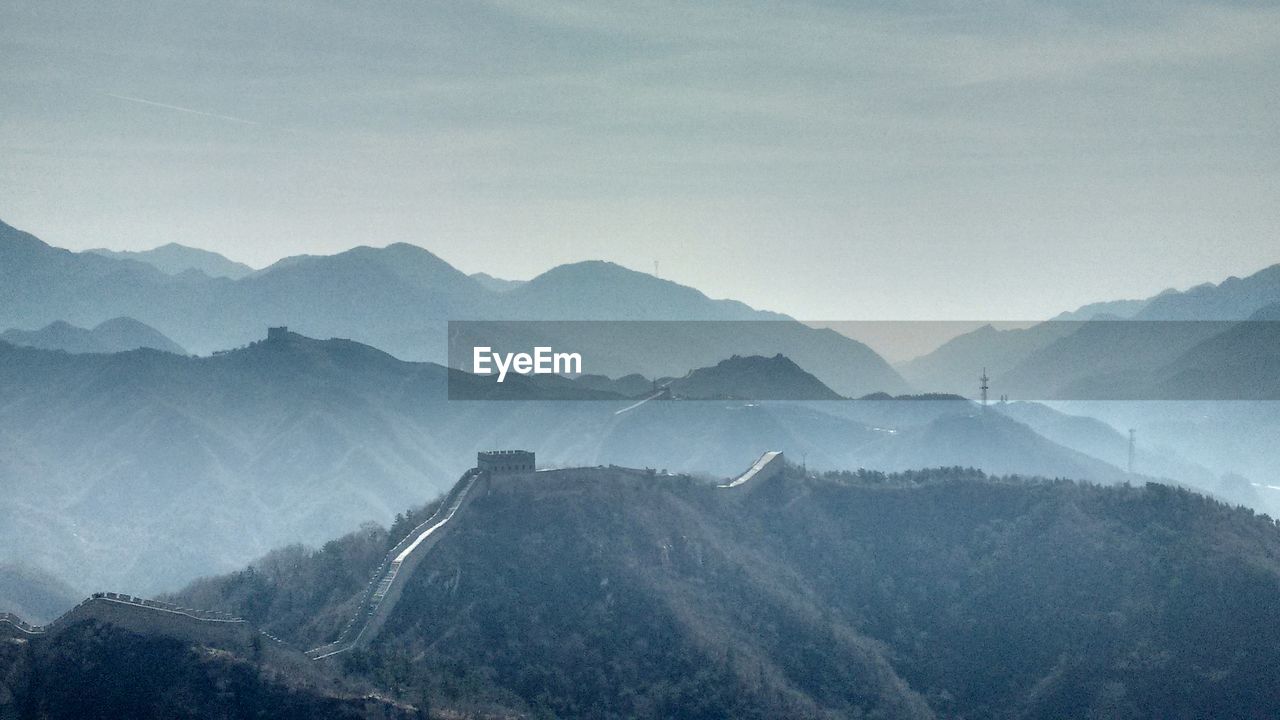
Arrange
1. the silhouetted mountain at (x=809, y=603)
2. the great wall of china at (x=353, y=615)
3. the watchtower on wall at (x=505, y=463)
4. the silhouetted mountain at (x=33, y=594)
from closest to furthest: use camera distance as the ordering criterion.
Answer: the great wall of china at (x=353, y=615), the silhouetted mountain at (x=809, y=603), the watchtower on wall at (x=505, y=463), the silhouetted mountain at (x=33, y=594)

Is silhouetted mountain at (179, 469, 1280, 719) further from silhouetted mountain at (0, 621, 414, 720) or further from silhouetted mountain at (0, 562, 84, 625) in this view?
silhouetted mountain at (0, 562, 84, 625)

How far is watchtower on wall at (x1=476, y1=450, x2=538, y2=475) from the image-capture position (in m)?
121

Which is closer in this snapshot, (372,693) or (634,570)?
(372,693)

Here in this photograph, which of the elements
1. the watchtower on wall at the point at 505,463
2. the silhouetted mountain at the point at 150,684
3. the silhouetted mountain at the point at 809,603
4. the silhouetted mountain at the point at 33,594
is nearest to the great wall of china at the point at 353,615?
the watchtower on wall at the point at 505,463

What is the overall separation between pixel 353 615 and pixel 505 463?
19586 mm

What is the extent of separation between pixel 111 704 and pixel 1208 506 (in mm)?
83101

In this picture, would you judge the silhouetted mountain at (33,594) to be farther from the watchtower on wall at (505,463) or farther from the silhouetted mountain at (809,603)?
the watchtower on wall at (505,463)

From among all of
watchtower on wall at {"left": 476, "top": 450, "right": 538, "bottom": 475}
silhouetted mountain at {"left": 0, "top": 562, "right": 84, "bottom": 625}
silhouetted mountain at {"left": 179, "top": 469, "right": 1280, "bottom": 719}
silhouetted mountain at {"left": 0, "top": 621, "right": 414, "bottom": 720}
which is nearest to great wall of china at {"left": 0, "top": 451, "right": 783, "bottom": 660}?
watchtower on wall at {"left": 476, "top": 450, "right": 538, "bottom": 475}

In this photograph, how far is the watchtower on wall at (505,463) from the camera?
398 ft

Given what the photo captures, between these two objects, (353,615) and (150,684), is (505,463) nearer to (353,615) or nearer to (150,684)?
(353,615)

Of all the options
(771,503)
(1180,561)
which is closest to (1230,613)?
(1180,561)

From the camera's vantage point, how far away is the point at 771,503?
136m

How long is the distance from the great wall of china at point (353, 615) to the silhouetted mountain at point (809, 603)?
3.42 ft

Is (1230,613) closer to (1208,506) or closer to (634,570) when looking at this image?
(1208,506)
